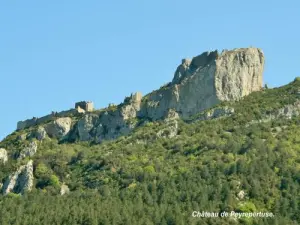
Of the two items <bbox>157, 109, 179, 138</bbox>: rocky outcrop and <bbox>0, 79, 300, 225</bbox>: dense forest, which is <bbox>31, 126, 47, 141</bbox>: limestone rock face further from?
<bbox>157, 109, 179, 138</bbox>: rocky outcrop

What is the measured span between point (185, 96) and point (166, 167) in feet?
89.9

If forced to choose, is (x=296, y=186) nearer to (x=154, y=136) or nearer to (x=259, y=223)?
(x=259, y=223)

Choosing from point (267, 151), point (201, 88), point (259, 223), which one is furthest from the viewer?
point (201, 88)

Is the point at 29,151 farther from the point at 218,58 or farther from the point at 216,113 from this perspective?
the point at 218,58

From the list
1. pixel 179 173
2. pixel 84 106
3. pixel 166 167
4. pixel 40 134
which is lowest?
pixel 179 173

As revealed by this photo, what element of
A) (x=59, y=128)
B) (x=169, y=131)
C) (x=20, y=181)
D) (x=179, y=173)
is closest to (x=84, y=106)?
(x=59, y=128)

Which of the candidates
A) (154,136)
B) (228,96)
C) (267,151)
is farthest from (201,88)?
(267,151)

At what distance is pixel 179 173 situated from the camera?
13675 cm

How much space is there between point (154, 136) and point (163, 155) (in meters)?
8.85

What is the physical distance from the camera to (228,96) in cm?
16500

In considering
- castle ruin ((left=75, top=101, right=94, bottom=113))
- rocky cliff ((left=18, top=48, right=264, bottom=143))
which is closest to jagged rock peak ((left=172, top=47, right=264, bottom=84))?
rocky cliff ((left=18, top=48, right=264, bottom=143))

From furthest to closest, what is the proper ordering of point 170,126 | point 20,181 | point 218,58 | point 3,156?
point 218,58 → point 3,156 → point 170,126 → point 20,181

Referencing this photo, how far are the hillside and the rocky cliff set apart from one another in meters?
0.57

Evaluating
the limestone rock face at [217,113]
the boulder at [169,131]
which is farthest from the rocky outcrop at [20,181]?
the limestone rock face at [217,113]
